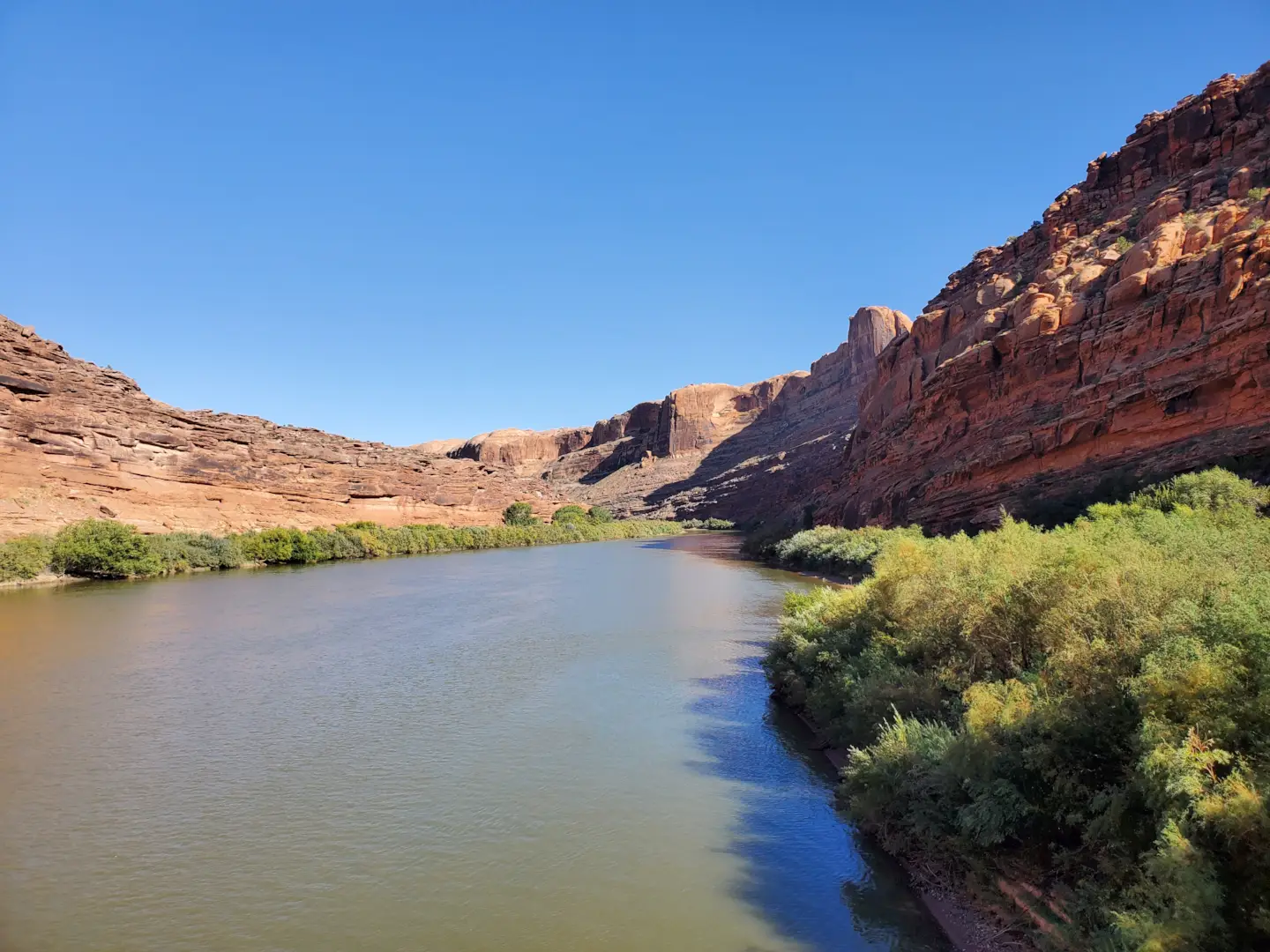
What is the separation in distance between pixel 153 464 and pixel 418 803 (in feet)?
134

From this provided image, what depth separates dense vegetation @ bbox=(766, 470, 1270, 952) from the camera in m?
3.73

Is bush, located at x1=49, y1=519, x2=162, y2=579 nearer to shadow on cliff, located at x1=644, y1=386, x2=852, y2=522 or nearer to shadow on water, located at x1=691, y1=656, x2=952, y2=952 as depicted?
shadow on water, located at x1=691, y1=656, x2=952, y2=952

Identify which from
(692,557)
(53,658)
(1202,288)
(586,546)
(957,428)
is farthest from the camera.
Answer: (586,546)

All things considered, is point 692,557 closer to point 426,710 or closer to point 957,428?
point 957,428

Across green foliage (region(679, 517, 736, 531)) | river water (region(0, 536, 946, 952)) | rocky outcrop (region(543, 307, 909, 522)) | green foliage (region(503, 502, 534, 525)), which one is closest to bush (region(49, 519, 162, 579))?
river water (region(0, 536, 946, 952))

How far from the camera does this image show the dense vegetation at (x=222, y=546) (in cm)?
2853

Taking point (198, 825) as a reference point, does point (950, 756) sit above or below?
above

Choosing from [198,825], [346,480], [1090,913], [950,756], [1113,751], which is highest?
[346,480]

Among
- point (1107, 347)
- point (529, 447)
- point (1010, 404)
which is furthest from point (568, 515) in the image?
point (529, 447)

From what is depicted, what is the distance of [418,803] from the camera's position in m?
8.07

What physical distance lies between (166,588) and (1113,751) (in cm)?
3028

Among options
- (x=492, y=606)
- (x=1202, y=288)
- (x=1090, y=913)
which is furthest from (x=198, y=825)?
(x=1202, y=288)

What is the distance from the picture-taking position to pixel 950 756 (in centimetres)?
601

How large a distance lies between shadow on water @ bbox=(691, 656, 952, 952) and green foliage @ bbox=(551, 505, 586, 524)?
216ft
